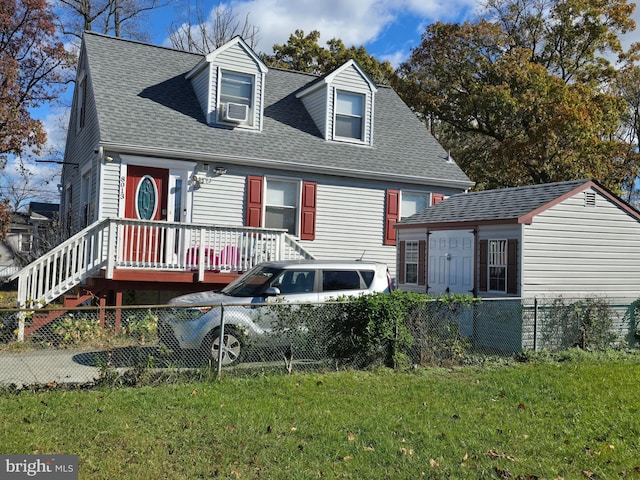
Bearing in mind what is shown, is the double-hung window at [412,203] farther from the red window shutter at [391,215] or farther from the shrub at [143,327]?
the shrub at [143,327]

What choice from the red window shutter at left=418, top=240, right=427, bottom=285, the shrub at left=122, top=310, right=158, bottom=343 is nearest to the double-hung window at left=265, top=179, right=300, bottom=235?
the red window shutter at left=418, top=240, right=427, bottom=285

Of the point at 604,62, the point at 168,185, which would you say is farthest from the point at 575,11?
the point at 168,185

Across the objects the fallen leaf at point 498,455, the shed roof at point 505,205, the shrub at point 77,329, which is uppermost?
the shed roof at point 505,205

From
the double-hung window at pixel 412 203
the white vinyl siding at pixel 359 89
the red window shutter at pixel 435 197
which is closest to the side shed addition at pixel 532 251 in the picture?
the double-hung window at pixel 412 203

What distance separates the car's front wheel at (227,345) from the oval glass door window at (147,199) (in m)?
6.31

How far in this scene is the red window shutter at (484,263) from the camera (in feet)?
40.0

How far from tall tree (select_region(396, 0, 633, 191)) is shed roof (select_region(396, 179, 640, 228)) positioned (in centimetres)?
1121

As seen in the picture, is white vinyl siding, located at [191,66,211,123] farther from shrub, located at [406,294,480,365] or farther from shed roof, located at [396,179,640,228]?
shrub, located at [406,294,480,365]

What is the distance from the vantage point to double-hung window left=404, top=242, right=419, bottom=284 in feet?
47.4

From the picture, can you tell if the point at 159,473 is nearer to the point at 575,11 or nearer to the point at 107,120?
the point at 107,120

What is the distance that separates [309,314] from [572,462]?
420 centimetres

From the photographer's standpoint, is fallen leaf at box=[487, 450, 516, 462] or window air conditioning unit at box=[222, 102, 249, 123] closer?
fallen leaf at box=[487, 450, 516, 462]

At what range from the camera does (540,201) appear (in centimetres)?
1181

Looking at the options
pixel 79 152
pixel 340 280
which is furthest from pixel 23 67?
pixel 340 280
